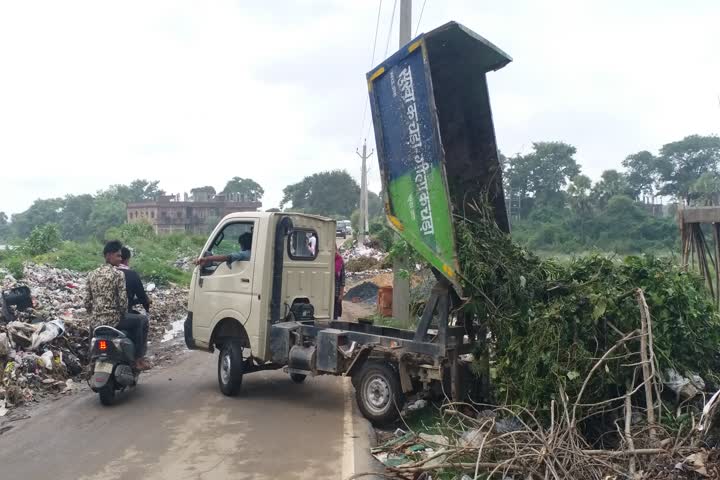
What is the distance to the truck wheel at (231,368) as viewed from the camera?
25.2 feet

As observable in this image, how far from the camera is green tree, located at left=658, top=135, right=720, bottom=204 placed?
51125 millimetres

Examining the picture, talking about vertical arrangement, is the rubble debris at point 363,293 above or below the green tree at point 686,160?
below

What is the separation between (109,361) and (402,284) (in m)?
6.43

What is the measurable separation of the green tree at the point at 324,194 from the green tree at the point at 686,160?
35.6 m

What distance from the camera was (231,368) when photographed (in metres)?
7.70

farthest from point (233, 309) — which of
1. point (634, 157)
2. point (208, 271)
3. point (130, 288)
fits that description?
point (634, 157)

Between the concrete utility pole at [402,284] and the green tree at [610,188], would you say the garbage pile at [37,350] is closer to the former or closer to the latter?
the concrete utility pole at [402,284]

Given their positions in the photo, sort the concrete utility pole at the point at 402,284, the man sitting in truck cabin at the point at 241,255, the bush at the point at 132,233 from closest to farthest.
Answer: the man sitting in truck cabin at the point at 241,255 < the concrete utility pole at the point at 402,284 < the bush at the point at 132,233

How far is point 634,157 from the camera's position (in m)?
55.7

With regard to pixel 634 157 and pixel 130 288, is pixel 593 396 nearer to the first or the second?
pixel 130 288

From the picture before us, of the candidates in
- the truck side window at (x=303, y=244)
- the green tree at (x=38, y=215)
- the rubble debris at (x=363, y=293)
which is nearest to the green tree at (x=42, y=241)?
the rubble debris at (x=363, y=293)

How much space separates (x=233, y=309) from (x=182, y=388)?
1535 millimetres

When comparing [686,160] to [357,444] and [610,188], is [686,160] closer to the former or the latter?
[610,188]

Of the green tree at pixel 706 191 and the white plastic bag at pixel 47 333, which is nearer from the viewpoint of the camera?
the white plastic bag at pixel 47 333
